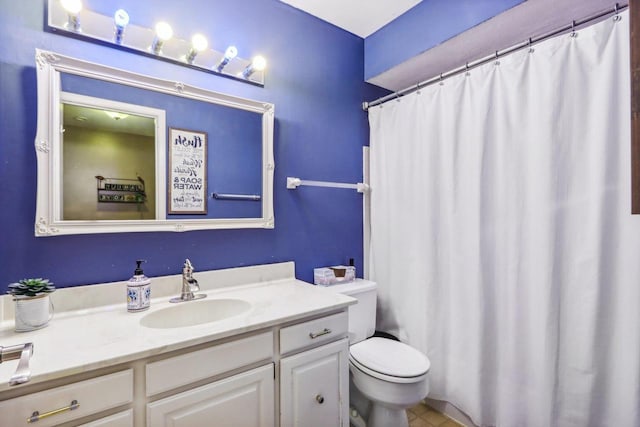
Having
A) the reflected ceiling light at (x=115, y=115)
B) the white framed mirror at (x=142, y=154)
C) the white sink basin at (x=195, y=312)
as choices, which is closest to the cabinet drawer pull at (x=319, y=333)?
the white sink basin at (x=195, y=312)

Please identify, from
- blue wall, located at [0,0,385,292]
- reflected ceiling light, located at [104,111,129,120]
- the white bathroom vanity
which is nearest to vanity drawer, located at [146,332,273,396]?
the white bathroom vanity

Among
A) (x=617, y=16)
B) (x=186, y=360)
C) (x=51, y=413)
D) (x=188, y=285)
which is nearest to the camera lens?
(x=51, y=413)

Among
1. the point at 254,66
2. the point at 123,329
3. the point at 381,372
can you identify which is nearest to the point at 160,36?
the point at 254,66

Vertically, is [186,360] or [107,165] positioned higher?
[107,165]

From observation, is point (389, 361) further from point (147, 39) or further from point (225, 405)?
point (147, 39)

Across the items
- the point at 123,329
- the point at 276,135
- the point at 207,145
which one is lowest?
the point at 123,329

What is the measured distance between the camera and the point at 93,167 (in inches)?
47.9

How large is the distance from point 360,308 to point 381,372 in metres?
0.41

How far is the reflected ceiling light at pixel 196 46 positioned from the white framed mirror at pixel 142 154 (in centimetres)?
14

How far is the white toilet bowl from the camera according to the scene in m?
1.38

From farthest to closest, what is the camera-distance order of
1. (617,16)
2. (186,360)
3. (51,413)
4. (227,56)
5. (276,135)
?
1. (276,135)
2. (227,56)
3. (617,16)
4. (186,360)
5. (51,413)

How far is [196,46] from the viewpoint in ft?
4.60

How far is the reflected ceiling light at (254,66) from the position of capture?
1.57 m

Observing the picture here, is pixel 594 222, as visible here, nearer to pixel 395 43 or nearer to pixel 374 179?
pixel 374 179
